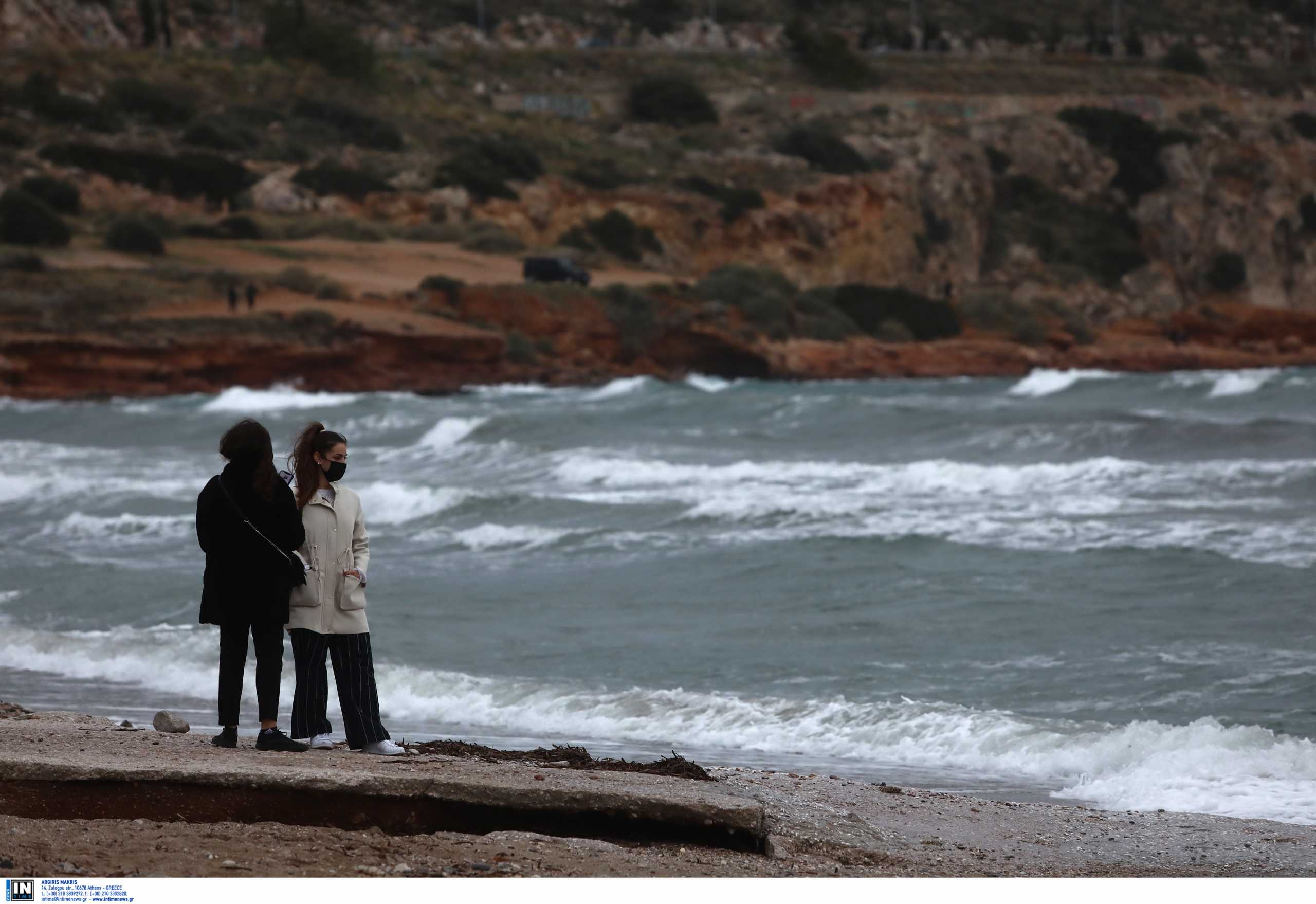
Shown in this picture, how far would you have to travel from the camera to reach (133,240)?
52250mm

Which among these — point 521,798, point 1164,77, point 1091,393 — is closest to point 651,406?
point 1091,393

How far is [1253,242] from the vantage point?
242ft

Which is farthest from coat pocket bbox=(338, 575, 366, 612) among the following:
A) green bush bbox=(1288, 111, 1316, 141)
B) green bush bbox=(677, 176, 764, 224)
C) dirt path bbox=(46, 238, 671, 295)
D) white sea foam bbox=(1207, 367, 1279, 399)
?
green bush bbox=(1288, 111, 1316, 141)

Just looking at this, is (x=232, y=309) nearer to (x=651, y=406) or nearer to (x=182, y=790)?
(x=651, y=406)

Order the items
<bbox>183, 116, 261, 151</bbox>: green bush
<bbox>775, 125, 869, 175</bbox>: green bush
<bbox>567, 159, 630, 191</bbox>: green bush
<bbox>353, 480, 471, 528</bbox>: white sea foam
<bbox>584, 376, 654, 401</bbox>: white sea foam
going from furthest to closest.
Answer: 1. <bbox>775, 125, 869, 175</bbox>: green bush
2. <bbox>567, 159, 630, 191</bbox>: green bush
3. <bbox>183, 116, 261, 151</bbox>: green bush
4. <bbox>584, 376, 654, 401</bbox>: white sea foam
5. <bbox>353, 480, 471, 528</bbox>: white sea foam

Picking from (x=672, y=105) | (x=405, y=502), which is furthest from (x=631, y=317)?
(x=405, y=502)

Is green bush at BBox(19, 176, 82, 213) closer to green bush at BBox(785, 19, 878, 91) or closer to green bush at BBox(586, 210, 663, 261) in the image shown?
green bush at BBox(586, 210, 663, 261)

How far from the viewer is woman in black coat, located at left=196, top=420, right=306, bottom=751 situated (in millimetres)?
6340

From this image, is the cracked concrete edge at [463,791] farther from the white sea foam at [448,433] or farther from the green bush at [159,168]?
the green bush at [159,168]

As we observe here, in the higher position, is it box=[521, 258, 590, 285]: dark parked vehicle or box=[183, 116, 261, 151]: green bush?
box=[183, 116, 261, 151]: green bush

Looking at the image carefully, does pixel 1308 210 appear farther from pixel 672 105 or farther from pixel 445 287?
pixel 445 287

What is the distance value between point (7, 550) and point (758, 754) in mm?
11576

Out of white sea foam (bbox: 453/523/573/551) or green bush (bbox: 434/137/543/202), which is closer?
white sea foam (bbox: 453/523/573/551)

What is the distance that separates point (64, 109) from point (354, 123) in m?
11.6
